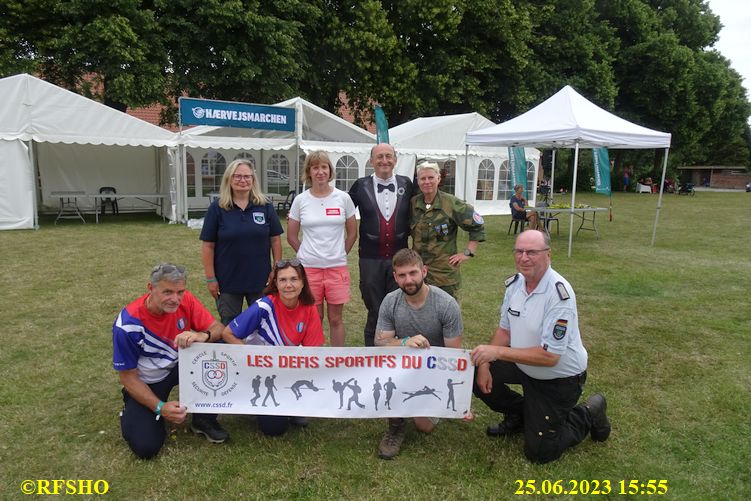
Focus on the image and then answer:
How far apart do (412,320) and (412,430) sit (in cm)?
78

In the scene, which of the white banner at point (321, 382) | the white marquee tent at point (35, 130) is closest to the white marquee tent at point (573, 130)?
the white banner at point (321, 382)

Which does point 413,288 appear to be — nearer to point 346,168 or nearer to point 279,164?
point 346,168

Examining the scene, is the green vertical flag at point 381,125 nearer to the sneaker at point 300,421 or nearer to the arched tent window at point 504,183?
the arched tent window at point 504,183

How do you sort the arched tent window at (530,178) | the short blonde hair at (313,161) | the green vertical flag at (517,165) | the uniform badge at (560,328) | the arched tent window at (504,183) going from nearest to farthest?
the uniform badge at (560,328)
the short blonde hair at (313,161)
the green vertical flag at (517,165)
the arched tent window at (504,183)
the arched tent window at (530,178)

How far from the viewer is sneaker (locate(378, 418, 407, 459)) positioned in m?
3.08

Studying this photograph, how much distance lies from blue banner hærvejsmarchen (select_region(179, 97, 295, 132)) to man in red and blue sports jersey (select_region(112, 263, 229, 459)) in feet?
34.1

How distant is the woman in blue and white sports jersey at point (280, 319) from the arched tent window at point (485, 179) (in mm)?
14581

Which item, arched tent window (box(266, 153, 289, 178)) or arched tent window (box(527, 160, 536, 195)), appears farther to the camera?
arched tent window (box(266, 153, 289, 178))

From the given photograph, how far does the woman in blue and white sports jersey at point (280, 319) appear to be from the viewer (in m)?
3.20

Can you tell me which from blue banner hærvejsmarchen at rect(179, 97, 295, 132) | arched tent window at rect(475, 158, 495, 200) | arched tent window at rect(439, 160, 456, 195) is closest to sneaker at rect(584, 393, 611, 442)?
blue banner hærvejsmarchen at rect(179, 97, 295, 132)

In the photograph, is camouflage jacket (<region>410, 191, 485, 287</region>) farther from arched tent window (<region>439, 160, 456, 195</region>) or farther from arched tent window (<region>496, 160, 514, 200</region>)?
arched tent window (<region>496, 160, 514, 200</region>)

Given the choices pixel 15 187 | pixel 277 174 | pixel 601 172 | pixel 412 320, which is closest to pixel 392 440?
pixel 412 320

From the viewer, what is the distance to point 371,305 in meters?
4.10

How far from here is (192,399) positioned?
313 cm
